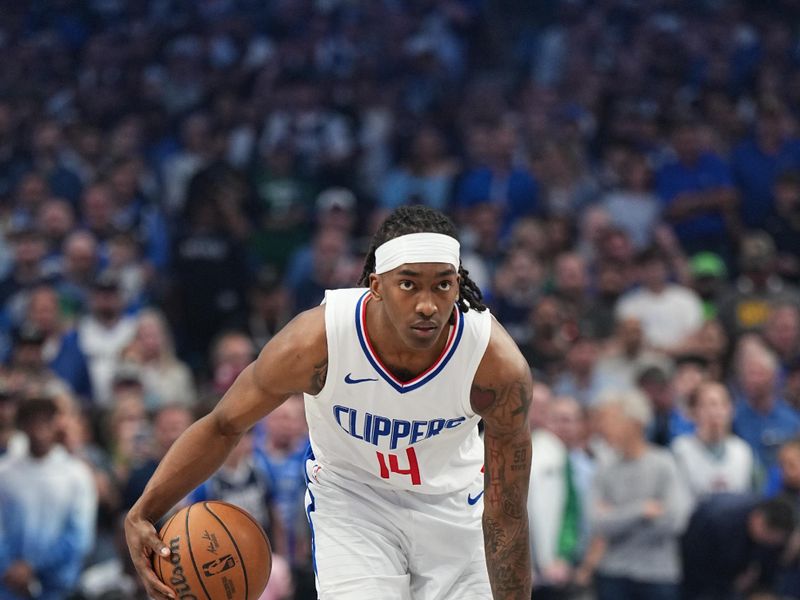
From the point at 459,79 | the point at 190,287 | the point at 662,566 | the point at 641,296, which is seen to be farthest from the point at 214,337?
the point at 459,79

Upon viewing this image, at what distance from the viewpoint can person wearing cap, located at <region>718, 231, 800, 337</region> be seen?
9.37 metres

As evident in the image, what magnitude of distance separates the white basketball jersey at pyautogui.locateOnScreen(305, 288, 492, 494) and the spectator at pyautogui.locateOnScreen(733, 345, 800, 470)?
4.21m

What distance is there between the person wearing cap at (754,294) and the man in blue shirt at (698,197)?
869 millimetres

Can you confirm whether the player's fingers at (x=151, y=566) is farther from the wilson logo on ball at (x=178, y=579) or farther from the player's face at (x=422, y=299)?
the player's face at (x=422, y=299)

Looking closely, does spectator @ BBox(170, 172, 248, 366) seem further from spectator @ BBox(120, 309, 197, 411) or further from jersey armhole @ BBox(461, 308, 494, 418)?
jersey armhole @ BBox(461, 308, 494, 418)

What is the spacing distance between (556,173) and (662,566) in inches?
166

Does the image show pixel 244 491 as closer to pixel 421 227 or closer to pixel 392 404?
pixel 392 404

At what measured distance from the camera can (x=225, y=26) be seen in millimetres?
13266

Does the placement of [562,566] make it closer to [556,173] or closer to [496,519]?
[496,519]

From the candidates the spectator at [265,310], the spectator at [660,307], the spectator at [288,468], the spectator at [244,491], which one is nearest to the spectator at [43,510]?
the spectator at [244,491]

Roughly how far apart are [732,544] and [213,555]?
3.84m

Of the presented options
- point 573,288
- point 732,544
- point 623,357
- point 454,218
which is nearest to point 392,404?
point 732,544

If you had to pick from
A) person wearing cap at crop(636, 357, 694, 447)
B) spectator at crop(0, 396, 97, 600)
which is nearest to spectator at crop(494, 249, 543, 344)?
person wearing cap at crop(636, 357, 694, 447)

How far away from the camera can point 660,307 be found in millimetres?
9523
